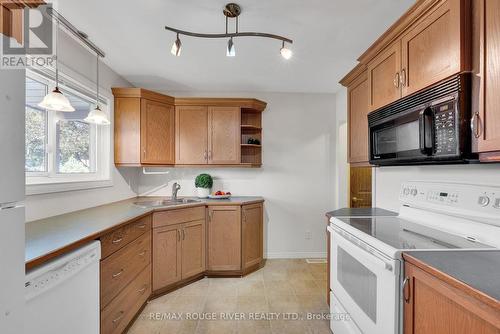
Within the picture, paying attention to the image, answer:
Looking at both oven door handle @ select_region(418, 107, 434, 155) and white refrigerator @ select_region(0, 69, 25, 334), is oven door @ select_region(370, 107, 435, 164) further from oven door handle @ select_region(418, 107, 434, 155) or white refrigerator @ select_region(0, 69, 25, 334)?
white refrigerator @ select_region(0, 69, 25, 334)

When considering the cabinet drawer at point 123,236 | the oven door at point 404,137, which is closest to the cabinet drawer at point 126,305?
the cabinet drawer at point 123,236

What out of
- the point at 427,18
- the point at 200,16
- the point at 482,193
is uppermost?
the point at 200,16

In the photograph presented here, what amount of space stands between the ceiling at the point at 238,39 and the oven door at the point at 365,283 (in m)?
1.61

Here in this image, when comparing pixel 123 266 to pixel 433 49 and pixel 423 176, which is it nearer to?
pixel 423 176

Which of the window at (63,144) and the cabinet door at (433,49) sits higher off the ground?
the cabinet door at (433,49)

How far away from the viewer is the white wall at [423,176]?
1.28 metres

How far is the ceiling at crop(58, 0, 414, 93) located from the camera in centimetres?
166

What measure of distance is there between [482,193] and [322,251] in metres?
2.48

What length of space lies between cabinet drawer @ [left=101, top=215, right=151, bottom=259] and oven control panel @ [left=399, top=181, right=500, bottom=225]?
7.00 feet

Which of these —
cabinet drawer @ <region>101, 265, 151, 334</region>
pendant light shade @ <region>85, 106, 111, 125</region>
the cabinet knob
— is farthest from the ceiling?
cabinet drawer @ <region>101, 265, 151, 334</region>

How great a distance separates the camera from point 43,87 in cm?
189

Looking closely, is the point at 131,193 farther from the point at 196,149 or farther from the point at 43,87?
the point at 43,87

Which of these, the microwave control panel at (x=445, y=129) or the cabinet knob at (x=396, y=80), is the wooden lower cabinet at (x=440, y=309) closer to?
the microwave control panel at (x=445, y=129)

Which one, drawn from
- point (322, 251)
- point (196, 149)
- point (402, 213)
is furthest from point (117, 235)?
point (322, 251)
